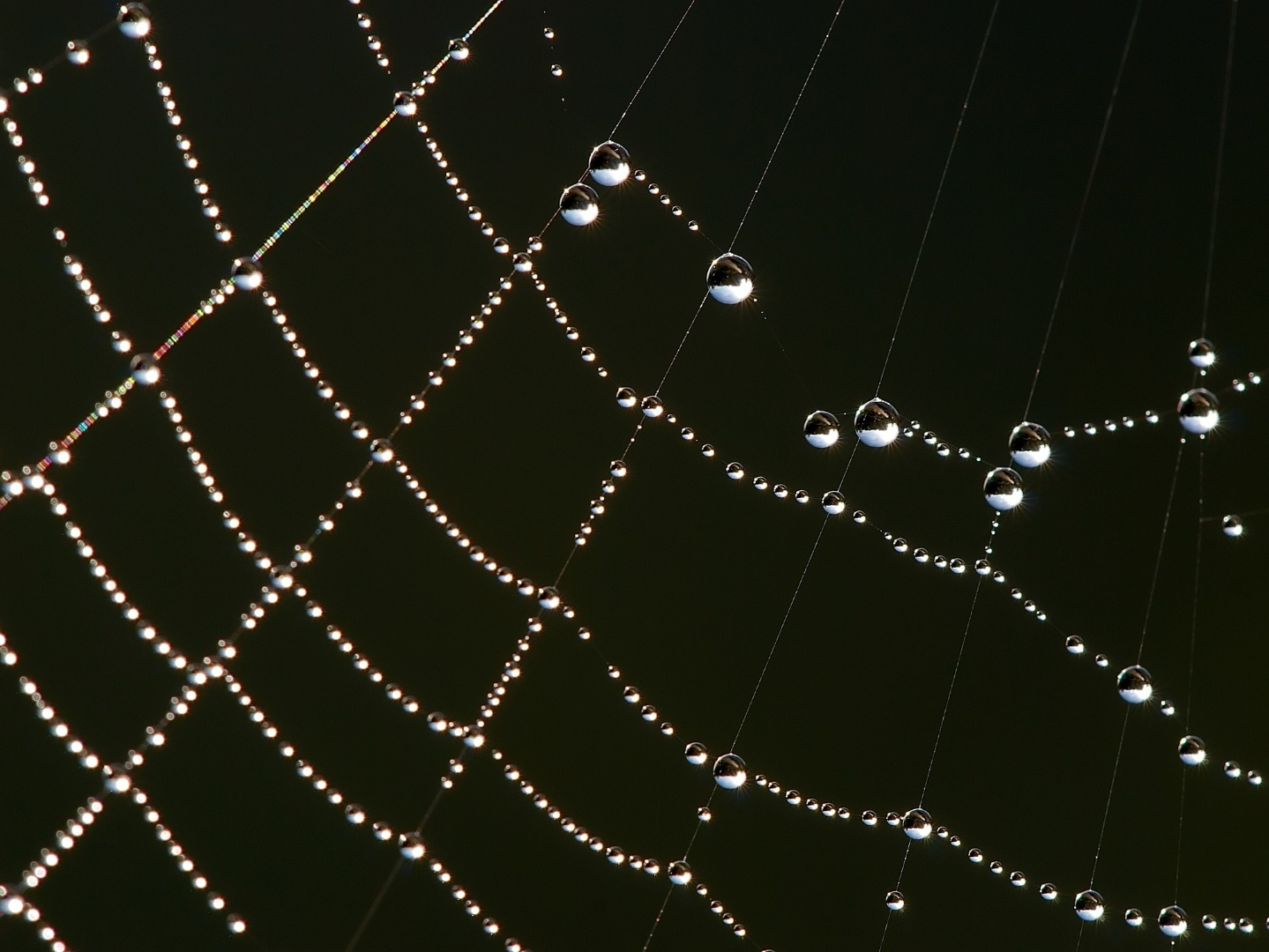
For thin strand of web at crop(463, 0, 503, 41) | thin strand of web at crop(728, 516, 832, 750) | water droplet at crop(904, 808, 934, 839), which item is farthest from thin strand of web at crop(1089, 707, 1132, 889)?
thin strand of web at crop(463, 0, 503, 41)

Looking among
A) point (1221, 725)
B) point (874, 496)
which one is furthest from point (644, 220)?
point (1221, 725)

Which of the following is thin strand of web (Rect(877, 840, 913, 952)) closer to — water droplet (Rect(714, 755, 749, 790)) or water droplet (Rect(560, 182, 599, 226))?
water droplet (Rect(714, 755, 749, 790))

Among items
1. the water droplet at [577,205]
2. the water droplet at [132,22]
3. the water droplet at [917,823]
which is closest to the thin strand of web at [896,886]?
the water droplet at [917,823]

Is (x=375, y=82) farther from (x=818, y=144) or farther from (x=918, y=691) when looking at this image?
(x=918, y=691)

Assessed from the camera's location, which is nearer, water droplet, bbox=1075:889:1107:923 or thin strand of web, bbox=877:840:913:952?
water droplet, bbox=1075:889:1107:923

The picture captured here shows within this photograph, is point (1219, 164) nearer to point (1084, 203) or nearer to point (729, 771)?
point (1084, 203)

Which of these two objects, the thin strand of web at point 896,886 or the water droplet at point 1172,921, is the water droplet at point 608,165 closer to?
the thin strand of web at point 896,886
